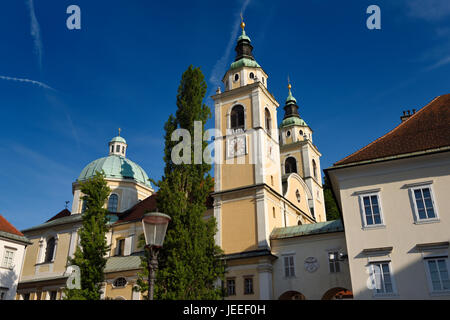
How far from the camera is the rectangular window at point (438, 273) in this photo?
51.9 feet

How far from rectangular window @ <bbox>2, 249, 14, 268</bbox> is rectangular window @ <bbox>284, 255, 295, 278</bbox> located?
19.9 meters

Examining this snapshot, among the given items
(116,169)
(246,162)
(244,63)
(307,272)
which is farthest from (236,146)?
(116,169)

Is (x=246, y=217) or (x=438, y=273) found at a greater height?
(x=246, y=217)

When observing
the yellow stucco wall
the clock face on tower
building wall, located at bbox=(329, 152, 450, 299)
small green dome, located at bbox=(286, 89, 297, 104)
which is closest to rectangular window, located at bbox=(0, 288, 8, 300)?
the yellow stucco wall

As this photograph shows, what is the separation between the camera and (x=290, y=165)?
4572cm

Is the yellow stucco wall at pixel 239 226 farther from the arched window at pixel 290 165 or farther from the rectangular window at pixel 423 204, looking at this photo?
the arched window at pixel 290 165

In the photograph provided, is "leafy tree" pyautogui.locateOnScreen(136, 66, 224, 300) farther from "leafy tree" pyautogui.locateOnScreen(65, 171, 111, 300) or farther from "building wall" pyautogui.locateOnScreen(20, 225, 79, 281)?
"building wall" pyautogui.locateOnScreen(20, 225, 79, 281)

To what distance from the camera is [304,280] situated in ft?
81.8

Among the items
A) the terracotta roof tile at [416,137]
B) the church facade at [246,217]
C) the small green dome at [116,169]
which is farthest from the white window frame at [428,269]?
the small green dome at [116,169]

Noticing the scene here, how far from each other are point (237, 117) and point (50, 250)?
73.5 ft

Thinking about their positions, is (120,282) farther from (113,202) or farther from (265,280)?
(265,280)

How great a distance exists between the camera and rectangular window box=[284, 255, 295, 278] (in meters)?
25.6
